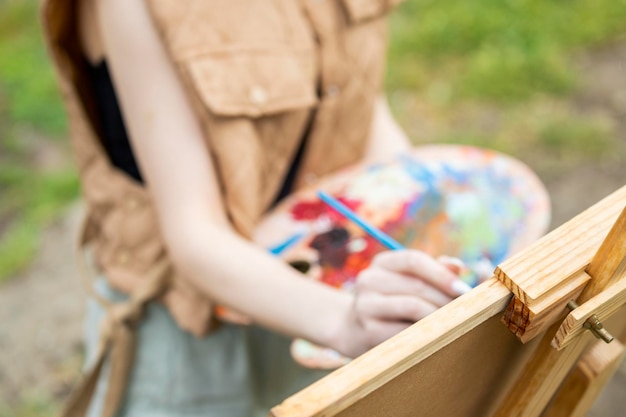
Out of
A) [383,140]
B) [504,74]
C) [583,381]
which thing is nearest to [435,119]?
[504,74]

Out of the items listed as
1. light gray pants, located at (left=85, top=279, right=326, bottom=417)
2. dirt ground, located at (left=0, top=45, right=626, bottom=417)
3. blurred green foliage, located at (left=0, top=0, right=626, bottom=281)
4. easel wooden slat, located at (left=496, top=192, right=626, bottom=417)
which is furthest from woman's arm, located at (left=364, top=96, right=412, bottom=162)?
blurred green foliage, located at (left=0, top=0, right=626, bottom=281)

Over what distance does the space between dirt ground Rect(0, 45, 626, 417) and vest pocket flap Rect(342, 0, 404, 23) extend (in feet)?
3.83

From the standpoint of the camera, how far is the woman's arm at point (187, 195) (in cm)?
90

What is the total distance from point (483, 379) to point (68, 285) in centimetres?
182

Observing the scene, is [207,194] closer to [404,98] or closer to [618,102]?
[404,98]

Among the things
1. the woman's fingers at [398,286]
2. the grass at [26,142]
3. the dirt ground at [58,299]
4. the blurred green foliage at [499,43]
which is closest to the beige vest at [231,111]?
the woman's fingers at [398,286]

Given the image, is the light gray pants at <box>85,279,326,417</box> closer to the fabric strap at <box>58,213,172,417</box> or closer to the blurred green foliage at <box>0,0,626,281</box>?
the fabric strap at <box>58,213,172,417</box>

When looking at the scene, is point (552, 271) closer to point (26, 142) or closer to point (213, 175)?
point (213, 175)

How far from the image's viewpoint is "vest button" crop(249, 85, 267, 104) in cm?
103

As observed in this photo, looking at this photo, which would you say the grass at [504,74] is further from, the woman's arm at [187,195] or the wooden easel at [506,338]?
the wooden easel at [506,338]

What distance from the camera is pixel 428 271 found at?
2.48ft

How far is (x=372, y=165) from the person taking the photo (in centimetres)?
123

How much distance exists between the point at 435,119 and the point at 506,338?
6.40ft

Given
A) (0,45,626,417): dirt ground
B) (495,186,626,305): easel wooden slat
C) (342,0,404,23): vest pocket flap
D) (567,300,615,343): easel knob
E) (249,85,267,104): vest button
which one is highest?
(342,0,404,23): vest pocket flap
